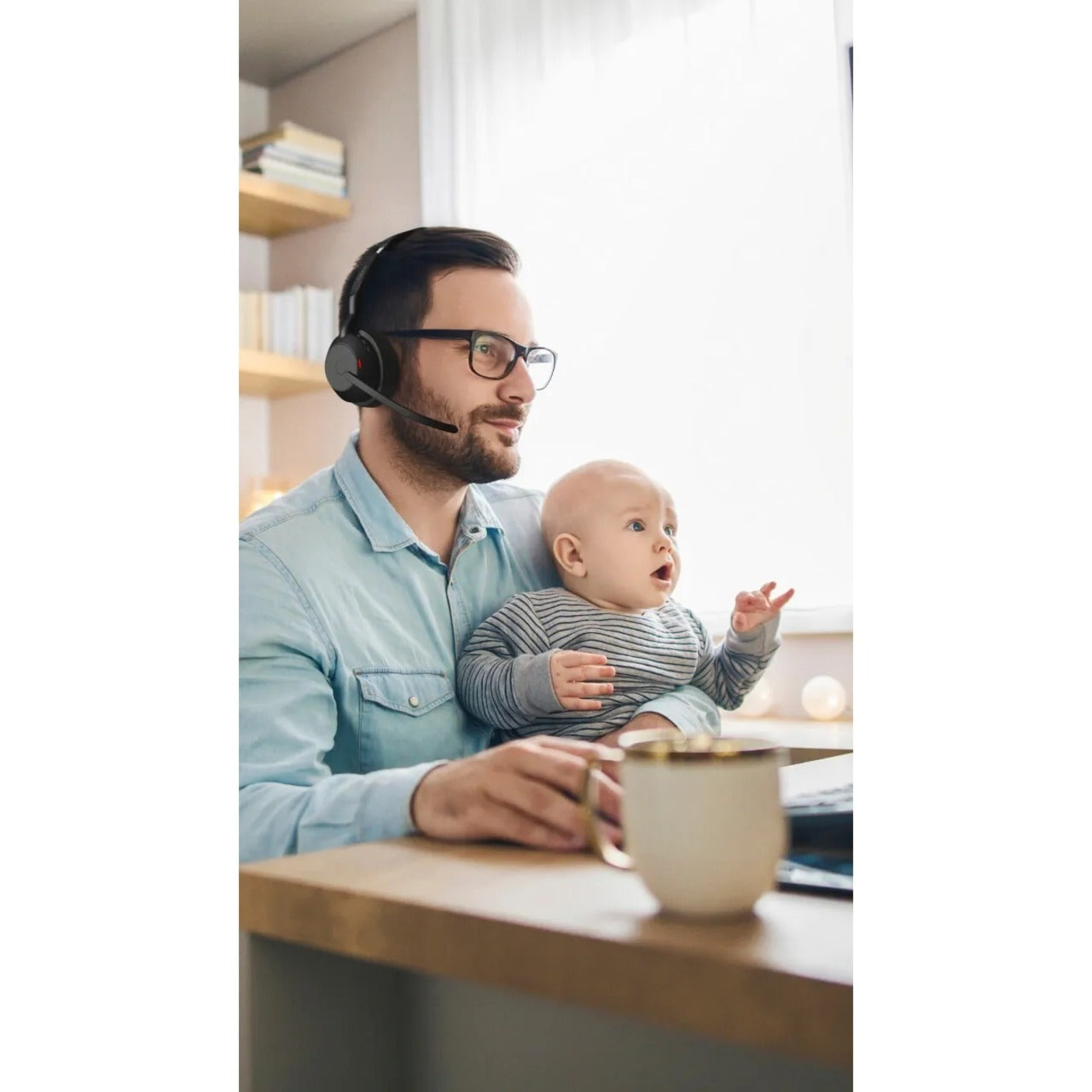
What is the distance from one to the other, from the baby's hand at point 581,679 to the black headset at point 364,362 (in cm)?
16

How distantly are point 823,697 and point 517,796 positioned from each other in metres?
0.15

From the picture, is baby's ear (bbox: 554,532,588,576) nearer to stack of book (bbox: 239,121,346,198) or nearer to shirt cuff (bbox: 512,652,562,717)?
shirt cuff (bbox: 512,652,562,717)

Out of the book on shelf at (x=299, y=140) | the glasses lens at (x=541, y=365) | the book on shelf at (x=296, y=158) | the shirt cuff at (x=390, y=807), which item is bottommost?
the shirt cuff at (x=390, y=807)

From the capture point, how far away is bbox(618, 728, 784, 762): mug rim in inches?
15.1

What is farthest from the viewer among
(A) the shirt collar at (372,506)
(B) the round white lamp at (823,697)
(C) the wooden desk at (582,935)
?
(A) the shirt collar at (372,506)

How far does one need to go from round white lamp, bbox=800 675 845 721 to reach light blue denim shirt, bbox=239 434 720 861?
5cm

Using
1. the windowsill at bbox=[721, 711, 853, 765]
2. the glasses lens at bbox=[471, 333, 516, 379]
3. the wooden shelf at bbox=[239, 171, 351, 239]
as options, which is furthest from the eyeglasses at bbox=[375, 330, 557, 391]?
the windowsill at bbox=[721, 711, 853, 765]

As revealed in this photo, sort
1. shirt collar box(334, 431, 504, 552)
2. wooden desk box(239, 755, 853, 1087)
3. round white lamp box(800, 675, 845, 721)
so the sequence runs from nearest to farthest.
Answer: wooden desk box(239, 755, 853, 1087), round white lamp box(800, 675, 845, 721), shirt collar box(334, 431, 504, 552)

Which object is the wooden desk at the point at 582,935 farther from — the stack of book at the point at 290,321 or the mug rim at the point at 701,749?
the stack of book at the point at 290,321

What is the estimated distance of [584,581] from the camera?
0.48 m

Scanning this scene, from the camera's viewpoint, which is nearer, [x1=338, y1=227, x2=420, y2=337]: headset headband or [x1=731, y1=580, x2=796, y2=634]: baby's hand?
[x1=731, y1=580, x2=796, y2=634]: baby's hand

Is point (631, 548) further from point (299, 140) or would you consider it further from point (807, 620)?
point (299, 140)

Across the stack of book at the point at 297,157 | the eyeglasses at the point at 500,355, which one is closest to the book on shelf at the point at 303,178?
the stack of book at the point at 297,157

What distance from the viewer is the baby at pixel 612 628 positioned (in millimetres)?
469
